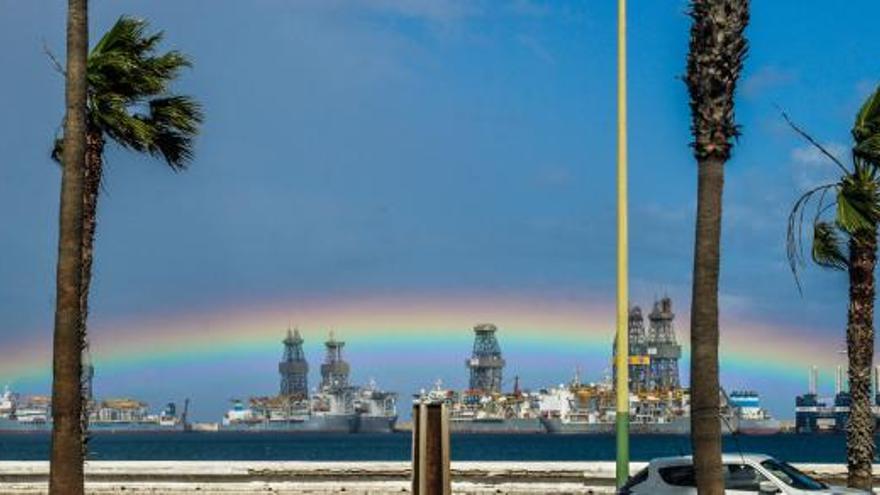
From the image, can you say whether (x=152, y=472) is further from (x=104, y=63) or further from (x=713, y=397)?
(x=713, y=397)

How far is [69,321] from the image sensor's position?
55.1 feet

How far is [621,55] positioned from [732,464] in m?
6.69

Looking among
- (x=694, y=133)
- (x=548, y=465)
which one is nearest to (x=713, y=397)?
(x=694, y=133)

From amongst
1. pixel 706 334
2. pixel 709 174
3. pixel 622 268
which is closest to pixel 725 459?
pixel 622 268

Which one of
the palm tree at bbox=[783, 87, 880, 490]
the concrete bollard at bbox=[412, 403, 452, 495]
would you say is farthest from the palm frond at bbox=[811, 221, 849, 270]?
the concrete bollard at bbox=[412, 403, 452, 495]

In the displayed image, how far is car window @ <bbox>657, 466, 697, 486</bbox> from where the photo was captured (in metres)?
24.3

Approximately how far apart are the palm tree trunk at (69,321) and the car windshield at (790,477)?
11.6 meters

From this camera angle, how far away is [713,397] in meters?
16.5

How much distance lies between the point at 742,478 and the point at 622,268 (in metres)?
4.10

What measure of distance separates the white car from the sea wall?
7.17m

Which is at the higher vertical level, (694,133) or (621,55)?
(621,55)

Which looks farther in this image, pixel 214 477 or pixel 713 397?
pixel 214 477

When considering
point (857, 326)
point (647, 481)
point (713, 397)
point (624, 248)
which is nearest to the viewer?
point (713, 397)

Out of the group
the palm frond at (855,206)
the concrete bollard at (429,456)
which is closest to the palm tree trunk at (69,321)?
the concrete bollard at (429,456)
